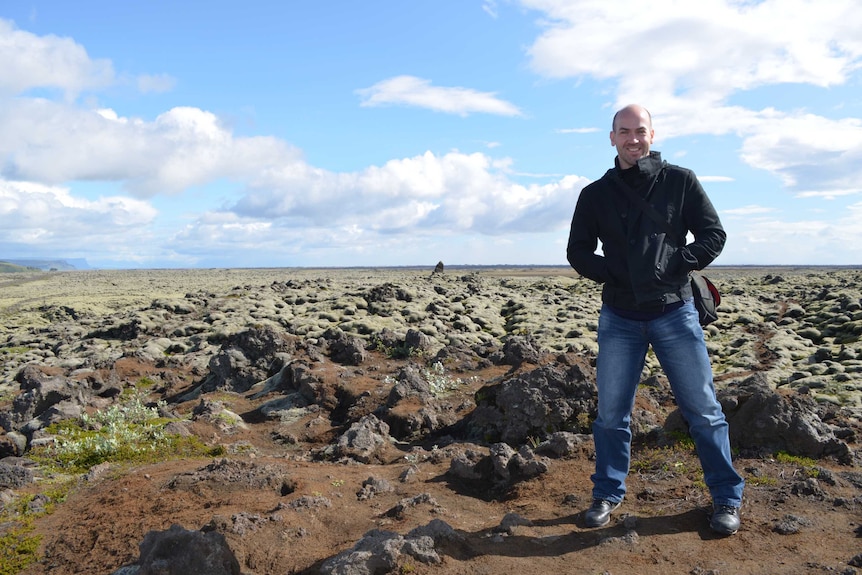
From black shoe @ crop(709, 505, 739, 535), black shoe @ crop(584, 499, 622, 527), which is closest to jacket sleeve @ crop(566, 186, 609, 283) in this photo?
black shoe @ crop(584, 499, 622, 527)

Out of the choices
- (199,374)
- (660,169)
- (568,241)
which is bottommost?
(199,374)

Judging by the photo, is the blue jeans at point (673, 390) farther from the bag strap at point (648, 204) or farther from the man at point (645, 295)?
the bag strap at point (648, 204)

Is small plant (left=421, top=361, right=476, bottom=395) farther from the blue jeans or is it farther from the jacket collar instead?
the jacket collar

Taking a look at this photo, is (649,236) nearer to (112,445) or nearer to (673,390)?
(673,390)

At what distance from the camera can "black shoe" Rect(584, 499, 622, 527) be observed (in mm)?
6297

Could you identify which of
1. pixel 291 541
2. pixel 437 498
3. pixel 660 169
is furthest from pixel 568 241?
pixel 291 541

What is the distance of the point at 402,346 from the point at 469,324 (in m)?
10.3

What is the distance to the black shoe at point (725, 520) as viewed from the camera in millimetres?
5914

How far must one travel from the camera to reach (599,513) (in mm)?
6344

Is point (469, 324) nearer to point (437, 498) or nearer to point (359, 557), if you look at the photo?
point (437, 498)

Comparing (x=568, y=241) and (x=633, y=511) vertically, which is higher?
(x=568, y=241)

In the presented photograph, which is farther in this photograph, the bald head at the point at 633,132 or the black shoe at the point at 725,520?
the bald head at the point at 633,132

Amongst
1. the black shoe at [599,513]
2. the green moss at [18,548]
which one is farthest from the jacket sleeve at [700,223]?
the green moss at [18,548]

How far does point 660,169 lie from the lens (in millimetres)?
6250
